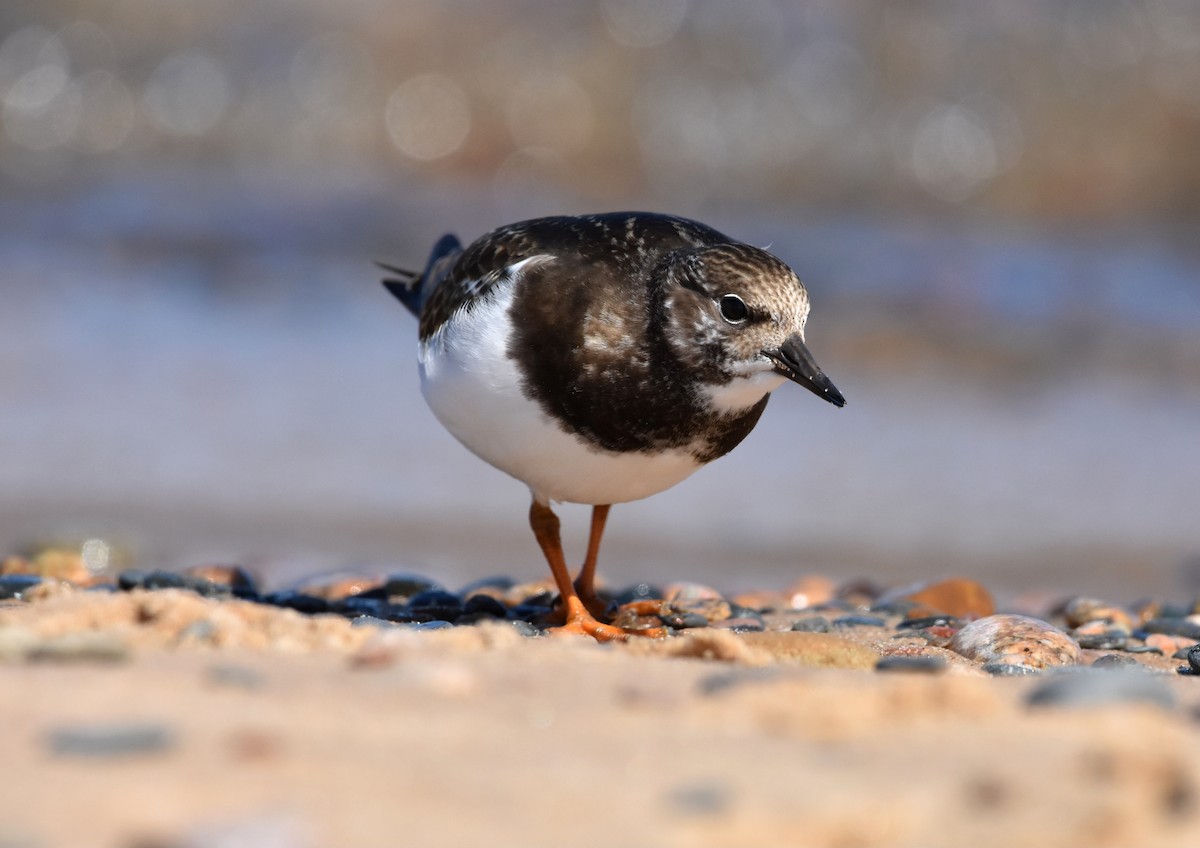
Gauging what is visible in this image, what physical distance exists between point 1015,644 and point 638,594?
1561mm

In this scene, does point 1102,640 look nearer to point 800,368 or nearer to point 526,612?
point 800,368

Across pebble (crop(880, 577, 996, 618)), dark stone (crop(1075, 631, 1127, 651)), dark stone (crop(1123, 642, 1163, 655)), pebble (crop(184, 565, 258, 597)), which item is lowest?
dark stone (crop(1123, 642, 1163, 655))

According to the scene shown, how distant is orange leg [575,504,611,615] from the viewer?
475 centimetres

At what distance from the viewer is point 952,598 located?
4.93 m

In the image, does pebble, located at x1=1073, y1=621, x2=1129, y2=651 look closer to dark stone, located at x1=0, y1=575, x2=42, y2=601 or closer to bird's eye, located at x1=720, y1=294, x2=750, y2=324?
bird's eye, located at x1=720, y1=294, x2=750, y2=324

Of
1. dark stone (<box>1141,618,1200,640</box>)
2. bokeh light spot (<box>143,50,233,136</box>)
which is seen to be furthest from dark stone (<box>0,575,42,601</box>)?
bokeh light spot (<box>143,50,233,136</box>)

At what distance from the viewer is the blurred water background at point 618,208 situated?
6.68m

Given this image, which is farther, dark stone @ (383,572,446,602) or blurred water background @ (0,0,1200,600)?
blurred water background @ (0,0,1200,600)

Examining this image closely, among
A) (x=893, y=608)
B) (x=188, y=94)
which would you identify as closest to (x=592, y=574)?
(x=893, y=608)

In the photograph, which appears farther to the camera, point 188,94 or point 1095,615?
point 188,94

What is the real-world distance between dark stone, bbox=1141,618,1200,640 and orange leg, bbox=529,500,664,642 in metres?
1.71

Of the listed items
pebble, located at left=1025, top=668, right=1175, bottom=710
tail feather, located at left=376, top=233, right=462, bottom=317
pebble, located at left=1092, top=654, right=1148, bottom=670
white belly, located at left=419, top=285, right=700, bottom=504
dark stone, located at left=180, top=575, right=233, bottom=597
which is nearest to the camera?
pebble, located at left=1025, top=668, right=1175, bottom=710

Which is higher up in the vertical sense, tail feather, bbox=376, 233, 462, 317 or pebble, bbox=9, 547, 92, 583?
tail feather, bbox=376, 233, 462, 317

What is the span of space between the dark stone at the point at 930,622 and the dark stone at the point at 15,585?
2.68m
